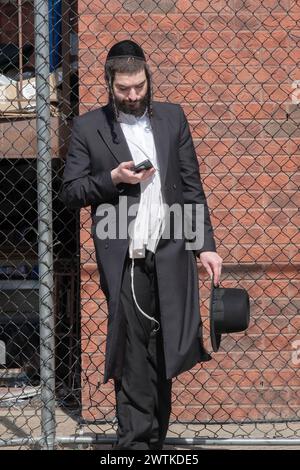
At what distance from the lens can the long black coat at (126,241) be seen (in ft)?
14.2

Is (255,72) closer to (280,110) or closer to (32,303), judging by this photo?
(280,110)

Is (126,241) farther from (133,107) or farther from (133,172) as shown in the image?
(133,107)

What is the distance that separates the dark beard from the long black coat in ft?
0.32

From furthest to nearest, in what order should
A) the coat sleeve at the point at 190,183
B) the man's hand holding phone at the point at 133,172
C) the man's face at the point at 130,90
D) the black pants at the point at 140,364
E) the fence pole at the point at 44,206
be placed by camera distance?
the fence pole at the point at 44,206, the coat sleeve at the point at 190,183, the black pants at the point at 140,364, the man's face at the point at 130,90, the man's hand holding phone at the point at 133,172

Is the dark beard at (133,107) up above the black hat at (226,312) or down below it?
above

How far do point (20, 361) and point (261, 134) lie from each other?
98.4 inches

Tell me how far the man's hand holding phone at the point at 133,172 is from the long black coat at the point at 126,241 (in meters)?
0.07

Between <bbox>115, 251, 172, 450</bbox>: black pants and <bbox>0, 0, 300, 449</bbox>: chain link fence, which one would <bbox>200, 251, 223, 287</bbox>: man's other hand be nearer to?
<bbox>115, 251, 172, 450</bbox>: black pants

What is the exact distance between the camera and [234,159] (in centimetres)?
573

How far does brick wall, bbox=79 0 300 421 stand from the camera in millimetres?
5664

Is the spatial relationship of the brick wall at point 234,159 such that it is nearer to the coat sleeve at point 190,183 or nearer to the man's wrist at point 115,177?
the coat sleeve at point 190,183

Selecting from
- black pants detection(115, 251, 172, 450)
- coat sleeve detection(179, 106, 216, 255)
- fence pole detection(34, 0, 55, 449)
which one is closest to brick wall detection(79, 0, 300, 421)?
fence pole detection(34, 0, 55, 449)

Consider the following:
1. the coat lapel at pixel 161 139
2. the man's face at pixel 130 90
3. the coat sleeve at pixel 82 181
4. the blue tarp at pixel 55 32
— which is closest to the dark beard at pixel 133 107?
the man's face at pixel 130 90
